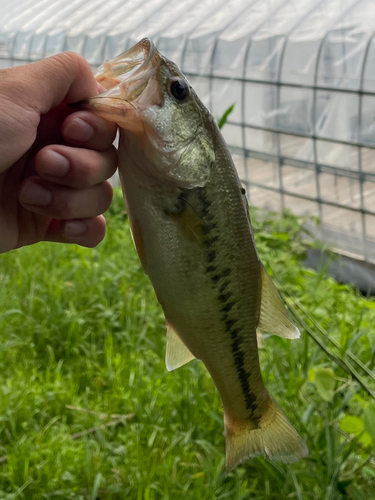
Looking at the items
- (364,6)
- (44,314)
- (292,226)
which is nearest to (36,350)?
(44,314)

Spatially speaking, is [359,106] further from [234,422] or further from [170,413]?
[234,422]

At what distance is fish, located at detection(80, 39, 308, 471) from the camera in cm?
105

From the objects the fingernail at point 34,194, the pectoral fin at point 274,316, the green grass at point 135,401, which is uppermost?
the fingernail at point 34,194

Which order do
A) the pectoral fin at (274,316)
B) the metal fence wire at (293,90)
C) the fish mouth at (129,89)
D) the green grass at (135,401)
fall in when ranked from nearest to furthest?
the fish mouth at (129,89) → the pectoral fin at (274,316) → the green grass at (135,401) → the metal fence wire at (293,90)

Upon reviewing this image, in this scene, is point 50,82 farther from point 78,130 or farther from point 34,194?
point 34,194

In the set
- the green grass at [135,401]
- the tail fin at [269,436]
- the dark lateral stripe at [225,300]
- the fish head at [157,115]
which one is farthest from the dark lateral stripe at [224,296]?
the green grass at [135,401]

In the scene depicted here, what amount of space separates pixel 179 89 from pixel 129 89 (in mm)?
110

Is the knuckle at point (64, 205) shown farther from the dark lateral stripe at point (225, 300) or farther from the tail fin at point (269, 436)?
the tail fin at point (269, 436)

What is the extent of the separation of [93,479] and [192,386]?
25.5 inches

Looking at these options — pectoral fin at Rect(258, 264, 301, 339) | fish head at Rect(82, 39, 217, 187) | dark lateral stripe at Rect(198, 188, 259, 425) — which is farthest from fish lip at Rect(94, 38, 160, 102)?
pectoral fin at Rect(258, 264, 301, 339)

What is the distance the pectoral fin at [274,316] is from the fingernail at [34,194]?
55 centimetres

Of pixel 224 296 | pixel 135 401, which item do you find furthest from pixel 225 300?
pixel 135 401

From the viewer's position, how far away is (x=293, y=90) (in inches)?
202

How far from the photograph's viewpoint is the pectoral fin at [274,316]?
4.11ft
